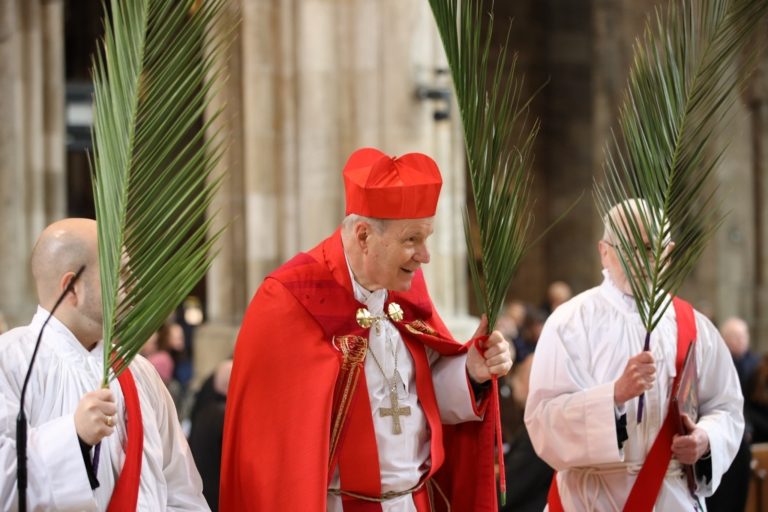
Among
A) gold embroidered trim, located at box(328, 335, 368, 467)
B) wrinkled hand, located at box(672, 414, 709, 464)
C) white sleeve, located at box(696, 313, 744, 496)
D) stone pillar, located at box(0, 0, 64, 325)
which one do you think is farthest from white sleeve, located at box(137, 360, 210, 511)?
stone pillar, located at box(0, 0, 64, 325)

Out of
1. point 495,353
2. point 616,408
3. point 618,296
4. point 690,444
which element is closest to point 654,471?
point 690,444

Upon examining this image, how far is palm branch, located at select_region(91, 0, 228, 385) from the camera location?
3650 millimetres

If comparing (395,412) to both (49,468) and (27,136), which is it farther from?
(27,136)

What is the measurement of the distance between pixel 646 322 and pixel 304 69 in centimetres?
543

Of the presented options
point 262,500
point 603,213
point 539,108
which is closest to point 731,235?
point 539,108

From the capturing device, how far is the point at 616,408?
4.98 m

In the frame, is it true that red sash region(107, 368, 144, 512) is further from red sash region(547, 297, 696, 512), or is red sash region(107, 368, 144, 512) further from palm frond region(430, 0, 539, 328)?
red sash region(547, 297, 696, 512)

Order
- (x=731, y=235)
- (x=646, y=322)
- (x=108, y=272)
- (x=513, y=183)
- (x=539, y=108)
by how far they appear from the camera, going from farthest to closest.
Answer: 1. (x=539, y=108)
2. (x=731, y=235)
3. (x=646, y=322)
4. (x=513, y=183)
5. (x=108, y=272)

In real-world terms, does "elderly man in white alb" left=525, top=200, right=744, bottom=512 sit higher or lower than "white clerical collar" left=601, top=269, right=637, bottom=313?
lower

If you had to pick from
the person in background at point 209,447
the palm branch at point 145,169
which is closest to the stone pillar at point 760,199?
the person in background at point 209,447

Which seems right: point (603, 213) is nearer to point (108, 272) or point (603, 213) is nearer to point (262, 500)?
point (262, 500)

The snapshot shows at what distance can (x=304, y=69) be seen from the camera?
9859 millimetres

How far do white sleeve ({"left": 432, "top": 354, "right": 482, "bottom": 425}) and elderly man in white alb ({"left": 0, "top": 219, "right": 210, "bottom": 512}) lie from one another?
3.07 feet

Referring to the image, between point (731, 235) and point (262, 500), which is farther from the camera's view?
point (731, 235)
